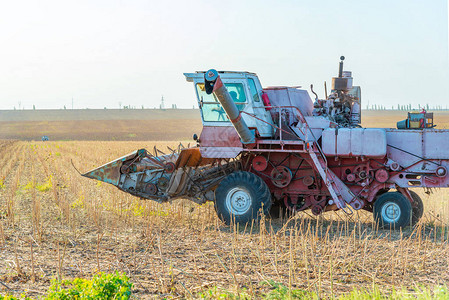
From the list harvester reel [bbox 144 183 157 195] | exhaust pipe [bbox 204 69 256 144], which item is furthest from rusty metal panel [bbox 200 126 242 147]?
harvester reel [bbox 144 183 157 195]

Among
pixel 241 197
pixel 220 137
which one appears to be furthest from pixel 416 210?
pixel 220 137

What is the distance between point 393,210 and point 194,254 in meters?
4.14

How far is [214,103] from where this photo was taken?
10789 mm

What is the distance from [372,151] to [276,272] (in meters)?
4.21

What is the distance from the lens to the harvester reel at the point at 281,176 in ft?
35.2

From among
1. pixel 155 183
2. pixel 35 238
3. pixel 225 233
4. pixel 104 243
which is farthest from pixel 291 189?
pixel 35 238

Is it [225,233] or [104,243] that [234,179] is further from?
[104,243]

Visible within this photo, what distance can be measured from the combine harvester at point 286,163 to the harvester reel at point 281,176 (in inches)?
0.7

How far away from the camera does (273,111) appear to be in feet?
36.7

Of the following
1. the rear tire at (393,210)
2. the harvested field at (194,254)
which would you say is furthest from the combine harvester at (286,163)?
the harvested field at (194,254)

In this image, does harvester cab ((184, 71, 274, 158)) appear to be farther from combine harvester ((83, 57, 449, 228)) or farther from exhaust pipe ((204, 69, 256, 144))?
exhaust pipe ((204, 69, 256, 144))

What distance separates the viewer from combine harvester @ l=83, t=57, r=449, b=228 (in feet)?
33.6

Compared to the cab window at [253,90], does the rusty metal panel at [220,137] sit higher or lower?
lower

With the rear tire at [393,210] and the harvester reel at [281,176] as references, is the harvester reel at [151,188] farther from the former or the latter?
the rear tire at [393,210]
